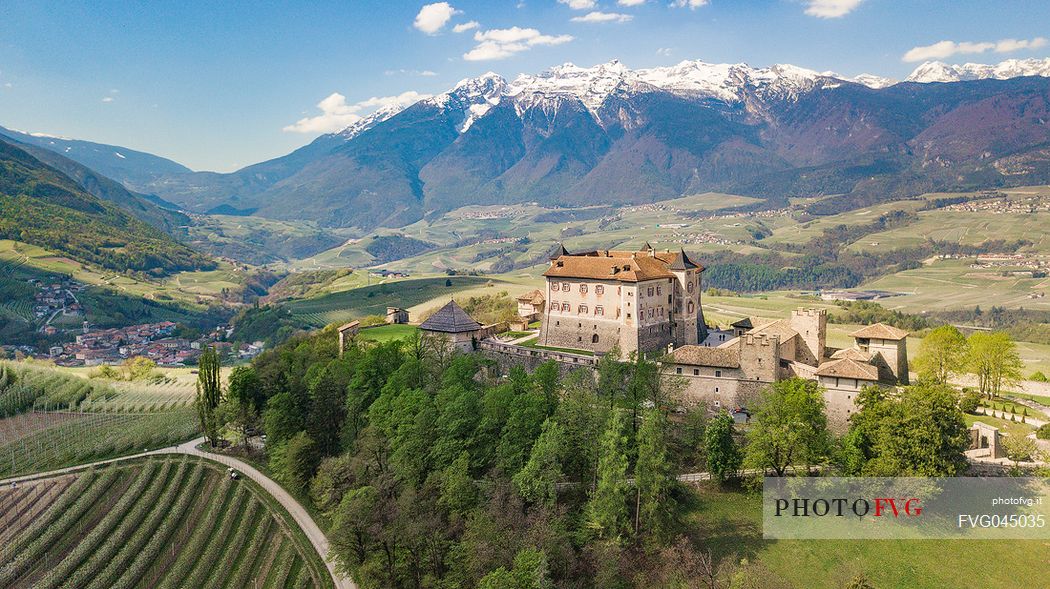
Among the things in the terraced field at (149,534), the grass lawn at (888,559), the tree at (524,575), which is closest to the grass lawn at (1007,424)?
the grass lawn at (888,559)

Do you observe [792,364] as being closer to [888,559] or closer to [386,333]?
[888,559]

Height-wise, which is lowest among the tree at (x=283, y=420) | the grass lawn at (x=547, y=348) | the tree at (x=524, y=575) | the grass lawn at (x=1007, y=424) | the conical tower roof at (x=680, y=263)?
the tree at (x=524, y=575)

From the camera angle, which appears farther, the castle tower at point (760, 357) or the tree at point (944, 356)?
the tree at point (944, 356)

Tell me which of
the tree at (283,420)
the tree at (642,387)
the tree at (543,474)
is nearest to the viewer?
the tree at (543,474)

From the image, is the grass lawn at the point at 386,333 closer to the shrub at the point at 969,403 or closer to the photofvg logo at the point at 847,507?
the photofvg logo at the point at 847,507

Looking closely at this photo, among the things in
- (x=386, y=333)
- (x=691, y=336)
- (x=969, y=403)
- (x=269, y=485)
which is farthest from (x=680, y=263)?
(x=269, y=485)

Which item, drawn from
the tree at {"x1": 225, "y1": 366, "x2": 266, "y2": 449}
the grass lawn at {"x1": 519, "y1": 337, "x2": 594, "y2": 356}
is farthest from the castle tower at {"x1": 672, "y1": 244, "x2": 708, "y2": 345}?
the tree at {"x1": 225, "y1": 366, "x2": 266, "y2": 449}
